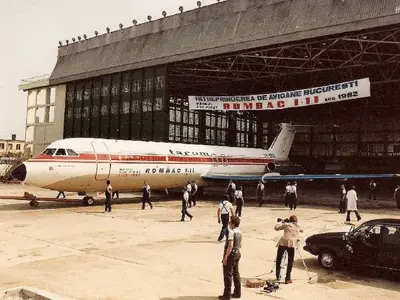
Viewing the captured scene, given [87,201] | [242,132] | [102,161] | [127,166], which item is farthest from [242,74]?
[87,201]

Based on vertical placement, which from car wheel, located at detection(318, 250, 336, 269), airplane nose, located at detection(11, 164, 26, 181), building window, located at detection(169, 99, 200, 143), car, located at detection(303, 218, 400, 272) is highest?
building window, located at detection(169, 99, 200, 143)

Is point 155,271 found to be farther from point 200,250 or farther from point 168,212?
point 168,212

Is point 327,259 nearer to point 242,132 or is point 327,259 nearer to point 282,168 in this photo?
point 282,168

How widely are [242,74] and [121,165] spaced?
19795 millimetres

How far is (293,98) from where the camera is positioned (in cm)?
3150

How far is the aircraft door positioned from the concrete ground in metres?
3.00

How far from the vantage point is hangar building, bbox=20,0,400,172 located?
88.7ft

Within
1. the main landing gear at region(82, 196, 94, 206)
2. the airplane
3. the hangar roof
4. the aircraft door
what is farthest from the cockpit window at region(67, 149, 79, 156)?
the hangar roof

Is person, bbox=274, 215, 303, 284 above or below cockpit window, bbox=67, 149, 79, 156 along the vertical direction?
below

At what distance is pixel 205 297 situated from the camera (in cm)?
848

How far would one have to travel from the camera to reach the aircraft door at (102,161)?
22.9m

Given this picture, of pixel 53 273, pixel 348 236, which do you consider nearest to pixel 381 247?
pixel 348 236

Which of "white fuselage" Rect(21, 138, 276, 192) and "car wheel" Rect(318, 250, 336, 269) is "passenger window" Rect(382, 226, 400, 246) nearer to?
"car wheel" Rect(318, 250, 336, 269)

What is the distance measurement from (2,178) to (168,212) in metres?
32.0
